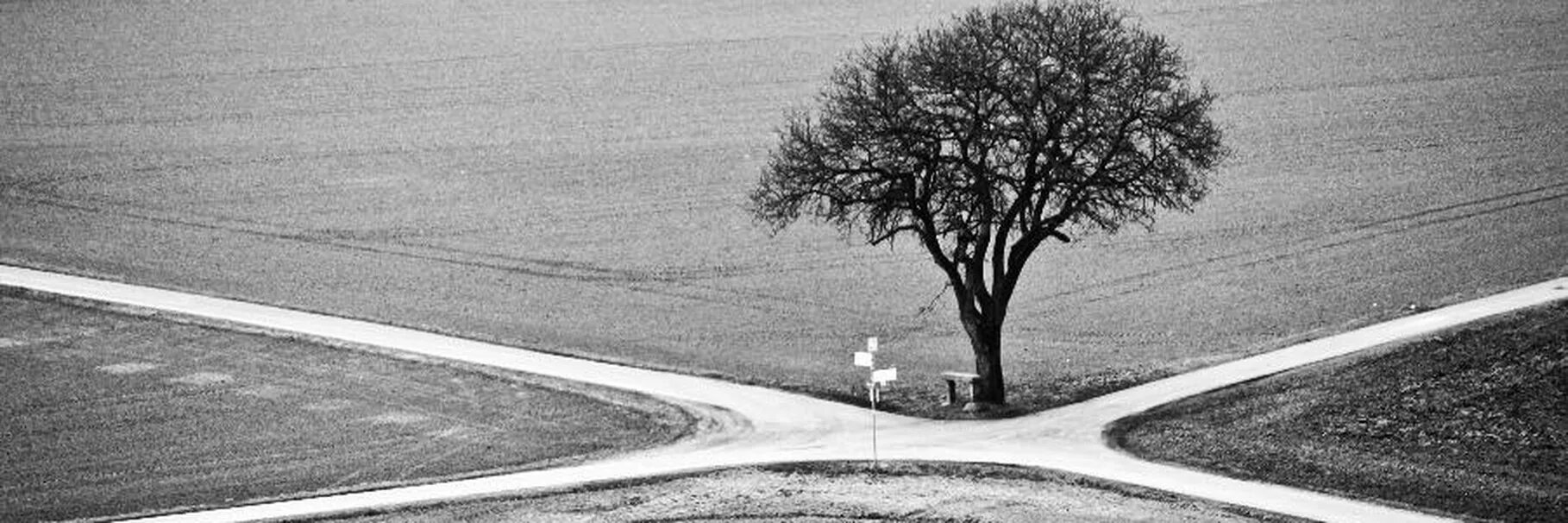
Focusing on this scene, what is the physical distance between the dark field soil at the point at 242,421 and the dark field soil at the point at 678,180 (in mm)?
4632

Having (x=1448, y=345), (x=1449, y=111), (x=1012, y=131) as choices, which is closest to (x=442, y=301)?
(x=1012, y=131)

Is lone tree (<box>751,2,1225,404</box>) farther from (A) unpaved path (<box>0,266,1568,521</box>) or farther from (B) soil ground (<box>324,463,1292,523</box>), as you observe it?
(B) soil ground (<box>324,463,1292,523</box>)

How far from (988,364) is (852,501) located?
904cm

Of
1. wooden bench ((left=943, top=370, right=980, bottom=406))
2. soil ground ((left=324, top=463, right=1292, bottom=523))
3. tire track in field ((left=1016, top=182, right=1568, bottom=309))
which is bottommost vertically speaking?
soil ground ((left=324, top=463, right=1292, bottom=523))

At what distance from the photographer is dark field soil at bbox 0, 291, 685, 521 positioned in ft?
143

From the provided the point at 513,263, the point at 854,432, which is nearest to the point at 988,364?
the point at 854,432

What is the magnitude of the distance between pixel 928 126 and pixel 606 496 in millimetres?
11991

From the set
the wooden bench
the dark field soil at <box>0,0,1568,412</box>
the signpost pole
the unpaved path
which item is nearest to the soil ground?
the signpost pole

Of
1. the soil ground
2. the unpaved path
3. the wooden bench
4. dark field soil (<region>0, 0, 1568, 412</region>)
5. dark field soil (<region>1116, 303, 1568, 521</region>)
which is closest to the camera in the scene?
the soil ground

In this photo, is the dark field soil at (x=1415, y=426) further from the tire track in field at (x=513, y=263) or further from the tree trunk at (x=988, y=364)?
the tire track in field at (x=513, y=263)

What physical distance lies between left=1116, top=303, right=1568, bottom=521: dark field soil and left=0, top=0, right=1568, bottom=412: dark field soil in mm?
4111

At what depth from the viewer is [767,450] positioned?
44.5m

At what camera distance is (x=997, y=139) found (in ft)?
160

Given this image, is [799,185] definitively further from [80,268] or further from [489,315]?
[80,268]
